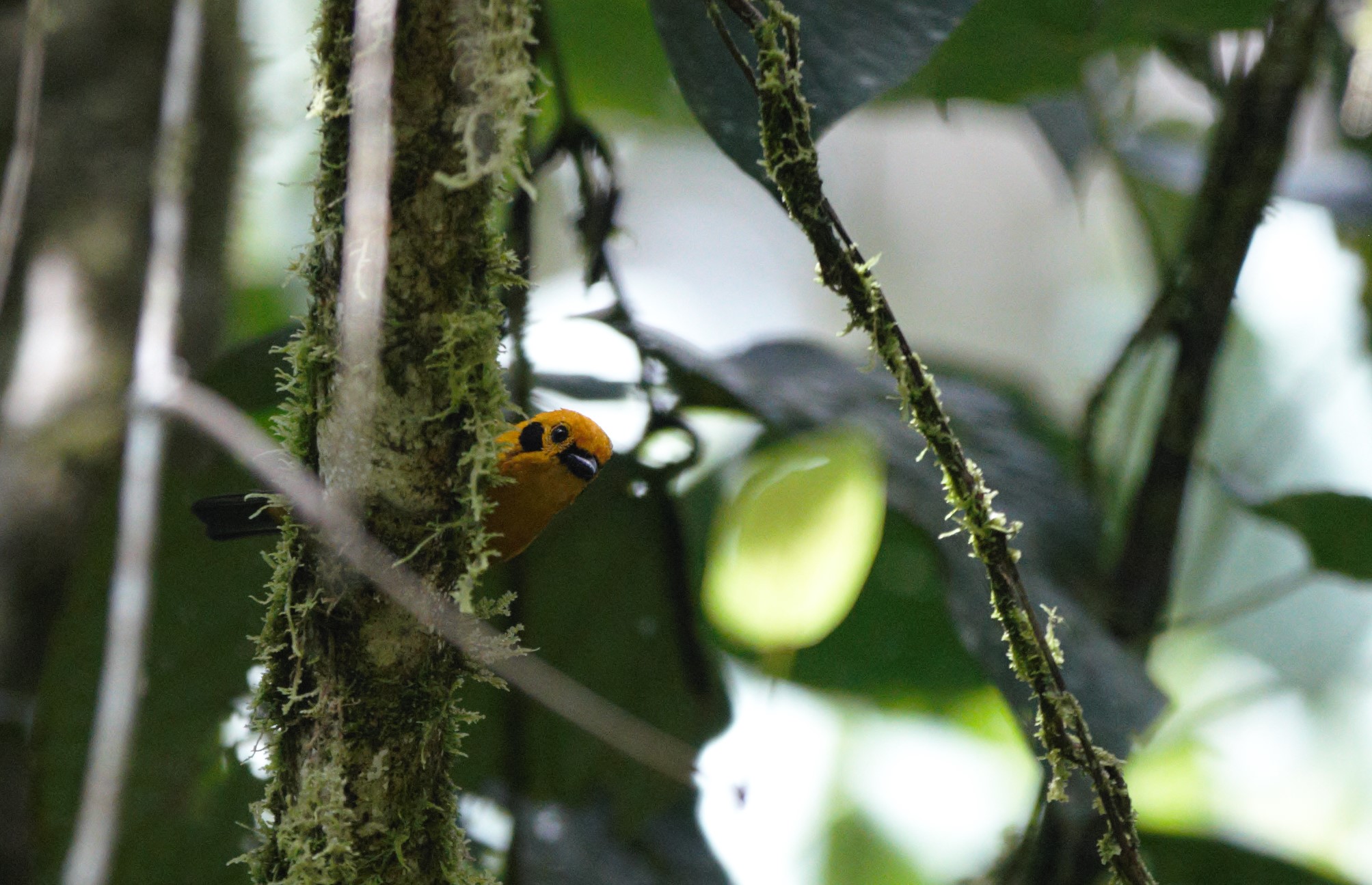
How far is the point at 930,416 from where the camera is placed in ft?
2.76

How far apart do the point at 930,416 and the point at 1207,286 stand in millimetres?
1108

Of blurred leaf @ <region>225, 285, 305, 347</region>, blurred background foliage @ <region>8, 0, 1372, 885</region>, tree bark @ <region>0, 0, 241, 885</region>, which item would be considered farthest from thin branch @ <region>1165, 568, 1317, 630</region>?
blurred leaf @ <region>225, 285, 305, 347</region>

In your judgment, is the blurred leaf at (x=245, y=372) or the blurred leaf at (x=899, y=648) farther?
the blurred leaf at (x=899, y=648)

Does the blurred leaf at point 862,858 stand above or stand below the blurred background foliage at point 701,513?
below

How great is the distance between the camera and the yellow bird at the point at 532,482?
1354 mm

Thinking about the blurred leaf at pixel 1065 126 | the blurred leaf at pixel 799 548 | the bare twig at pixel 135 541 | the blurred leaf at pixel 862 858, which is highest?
the bare twig at pixel 135 541

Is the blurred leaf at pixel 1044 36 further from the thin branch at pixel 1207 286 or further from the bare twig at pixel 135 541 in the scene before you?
the bare twig at pixel 135 541

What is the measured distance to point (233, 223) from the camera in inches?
78.7

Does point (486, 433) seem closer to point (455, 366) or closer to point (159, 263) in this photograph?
point (455, 366)

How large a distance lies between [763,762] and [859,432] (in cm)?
66

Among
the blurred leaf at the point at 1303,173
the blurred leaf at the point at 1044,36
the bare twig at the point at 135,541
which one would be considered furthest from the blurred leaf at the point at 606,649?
the blurred leaf at the point at 1303,173

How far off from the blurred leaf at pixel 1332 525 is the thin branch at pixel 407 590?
1.16 m

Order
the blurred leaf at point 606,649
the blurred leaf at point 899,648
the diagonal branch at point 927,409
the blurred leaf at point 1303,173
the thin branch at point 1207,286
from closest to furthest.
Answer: the diagonal branch at point 927,409, the blurred leaf at point 606,649, the thin branch at point 1207,286, the blurred leaf at point 899,648, the blurred leaf at point 1303,173

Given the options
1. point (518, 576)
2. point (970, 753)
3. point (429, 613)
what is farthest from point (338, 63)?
→ point (970, 753)
